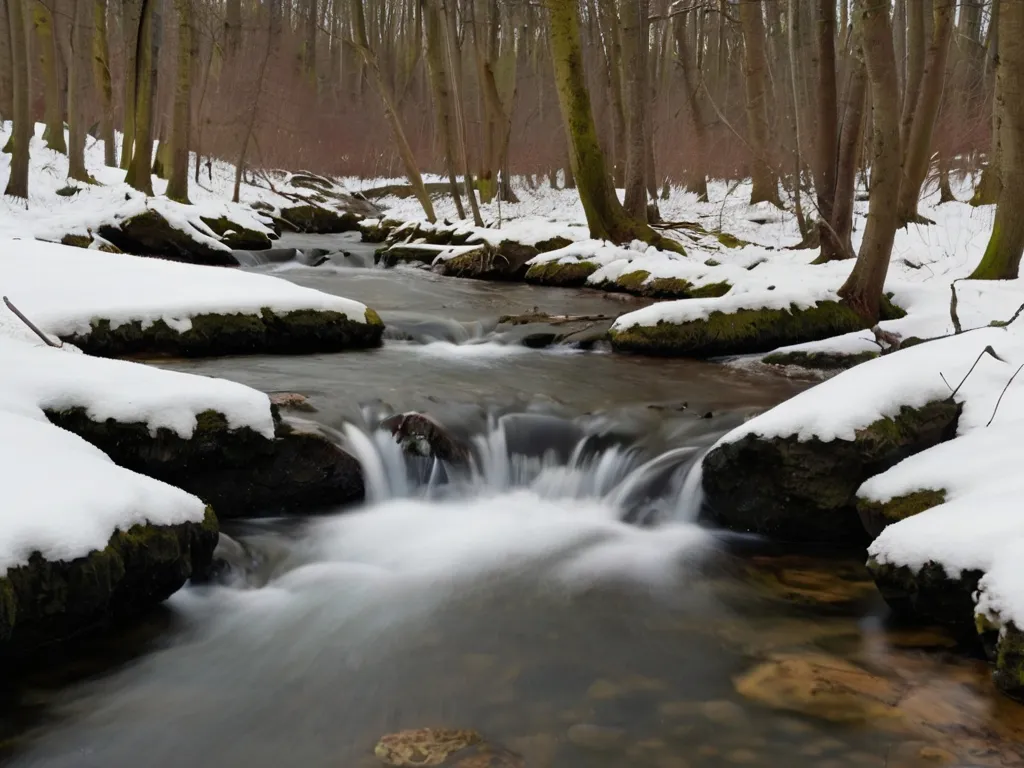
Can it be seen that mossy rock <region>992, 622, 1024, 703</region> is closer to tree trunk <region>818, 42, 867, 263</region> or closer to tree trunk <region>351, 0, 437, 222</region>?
tree trunk <region>818, 42, 867, 263</region>

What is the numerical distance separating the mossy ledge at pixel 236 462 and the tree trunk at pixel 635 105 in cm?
915

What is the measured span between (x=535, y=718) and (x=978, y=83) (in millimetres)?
22603

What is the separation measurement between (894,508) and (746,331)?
4.45 meters

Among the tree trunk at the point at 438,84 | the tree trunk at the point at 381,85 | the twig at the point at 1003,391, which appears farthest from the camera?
the tree trunk at the point at 438,84

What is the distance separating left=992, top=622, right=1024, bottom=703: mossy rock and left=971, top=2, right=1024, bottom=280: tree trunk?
5983 millimetres

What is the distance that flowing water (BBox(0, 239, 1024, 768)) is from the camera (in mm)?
2873

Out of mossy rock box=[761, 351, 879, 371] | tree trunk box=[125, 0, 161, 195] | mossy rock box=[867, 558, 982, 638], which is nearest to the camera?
mossy rock box=[867, 558, 982, 638]

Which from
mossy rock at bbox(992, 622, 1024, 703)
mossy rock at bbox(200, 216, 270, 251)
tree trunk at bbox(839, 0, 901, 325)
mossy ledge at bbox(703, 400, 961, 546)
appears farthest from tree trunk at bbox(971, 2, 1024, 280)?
mossy rock at bbox(200, 216, 270, 251)

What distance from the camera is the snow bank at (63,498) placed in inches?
113

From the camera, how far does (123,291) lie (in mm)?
7270

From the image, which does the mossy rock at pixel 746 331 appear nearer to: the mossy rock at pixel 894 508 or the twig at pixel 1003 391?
the twig at pixel 1003 391

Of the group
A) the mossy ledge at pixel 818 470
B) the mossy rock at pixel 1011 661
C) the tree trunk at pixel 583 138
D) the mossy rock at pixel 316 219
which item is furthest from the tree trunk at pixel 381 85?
the mossy rock at pixel 1011 661

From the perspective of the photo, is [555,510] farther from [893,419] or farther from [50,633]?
[50,633]

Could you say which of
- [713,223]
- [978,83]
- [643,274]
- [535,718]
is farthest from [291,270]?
[978,83]
